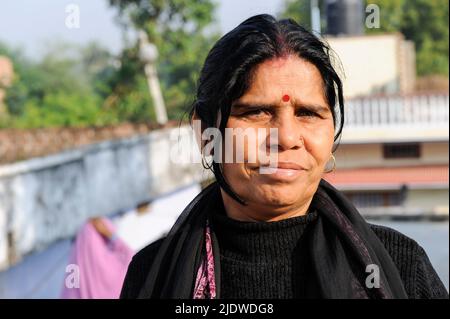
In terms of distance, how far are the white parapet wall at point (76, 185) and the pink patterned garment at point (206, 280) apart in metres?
3.39

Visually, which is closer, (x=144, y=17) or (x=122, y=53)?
(x=144, y=17)

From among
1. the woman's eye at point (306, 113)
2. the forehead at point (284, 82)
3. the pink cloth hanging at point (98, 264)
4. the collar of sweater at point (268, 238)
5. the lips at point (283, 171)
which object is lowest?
the pink cloth hanging at point (98, 264)

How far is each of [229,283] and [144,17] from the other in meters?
17.0

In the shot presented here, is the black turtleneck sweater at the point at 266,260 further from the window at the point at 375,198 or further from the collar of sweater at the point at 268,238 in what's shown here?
the window at the point at 375,198

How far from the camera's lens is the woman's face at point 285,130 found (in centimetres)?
138

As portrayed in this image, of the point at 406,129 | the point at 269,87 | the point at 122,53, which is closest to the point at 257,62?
the point at 269,87

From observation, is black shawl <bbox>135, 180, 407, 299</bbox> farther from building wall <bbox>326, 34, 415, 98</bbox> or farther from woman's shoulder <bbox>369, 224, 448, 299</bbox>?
building wall <bbox>326, 34, 415, 98</bbox>

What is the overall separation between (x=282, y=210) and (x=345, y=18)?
18.1 metres

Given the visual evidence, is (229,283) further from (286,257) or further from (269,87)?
(269,87)

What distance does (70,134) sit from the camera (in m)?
19.7

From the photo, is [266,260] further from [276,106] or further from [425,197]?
[425,197]

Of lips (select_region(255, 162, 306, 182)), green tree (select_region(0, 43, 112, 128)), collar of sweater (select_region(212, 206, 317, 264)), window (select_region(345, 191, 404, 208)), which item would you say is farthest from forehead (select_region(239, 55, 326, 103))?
green tree (select_region(0, 43, 112, 128))

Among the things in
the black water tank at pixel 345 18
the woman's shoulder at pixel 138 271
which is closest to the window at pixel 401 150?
the black water tank at pixel 345 18

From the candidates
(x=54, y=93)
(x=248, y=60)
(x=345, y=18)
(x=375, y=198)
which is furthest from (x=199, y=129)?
(x=54, y=93)
